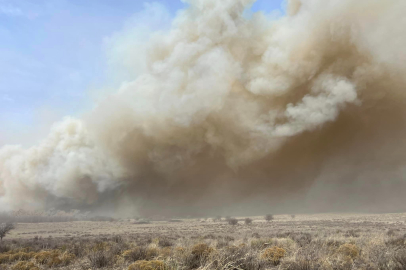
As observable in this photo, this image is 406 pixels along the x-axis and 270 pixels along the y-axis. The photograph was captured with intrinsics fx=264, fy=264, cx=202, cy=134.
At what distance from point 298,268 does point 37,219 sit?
11151cm

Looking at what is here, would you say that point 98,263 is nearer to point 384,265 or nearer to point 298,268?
point 298,268

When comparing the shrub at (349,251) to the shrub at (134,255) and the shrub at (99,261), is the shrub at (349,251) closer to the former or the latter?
the shrub at (134,255)

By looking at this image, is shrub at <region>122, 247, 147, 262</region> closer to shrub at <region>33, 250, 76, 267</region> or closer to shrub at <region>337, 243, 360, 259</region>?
shrub at <region>33, 250, 76, 267</region>

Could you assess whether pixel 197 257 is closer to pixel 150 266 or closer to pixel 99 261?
pixel 150 266

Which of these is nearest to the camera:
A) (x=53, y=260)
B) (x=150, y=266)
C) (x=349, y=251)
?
(x=150, y=266)

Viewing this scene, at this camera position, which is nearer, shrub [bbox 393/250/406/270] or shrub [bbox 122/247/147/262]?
shrub [bbox 393/250/406/270]

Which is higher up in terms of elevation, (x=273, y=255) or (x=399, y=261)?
(x=399, y=261)

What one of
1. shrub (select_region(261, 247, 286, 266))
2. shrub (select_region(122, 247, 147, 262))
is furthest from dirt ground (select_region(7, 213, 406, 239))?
shrub (select_region(122, 247, 147, 262))

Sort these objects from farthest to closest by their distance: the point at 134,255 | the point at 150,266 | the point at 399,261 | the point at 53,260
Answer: the point at 53,260
the point at 134,255
the point at 150,266
the point at 399,261

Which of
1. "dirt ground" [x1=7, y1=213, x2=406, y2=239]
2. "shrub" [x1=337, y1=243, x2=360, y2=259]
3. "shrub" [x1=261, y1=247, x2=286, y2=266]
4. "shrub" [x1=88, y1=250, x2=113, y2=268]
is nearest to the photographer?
"shrub" [x1=261, y1=247, x2=286, y2=266]

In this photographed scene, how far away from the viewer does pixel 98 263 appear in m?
9.59

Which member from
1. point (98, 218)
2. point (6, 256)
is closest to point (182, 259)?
point (6, 256)

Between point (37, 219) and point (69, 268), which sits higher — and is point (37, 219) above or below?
below

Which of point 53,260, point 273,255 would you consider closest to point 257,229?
point 273,255
